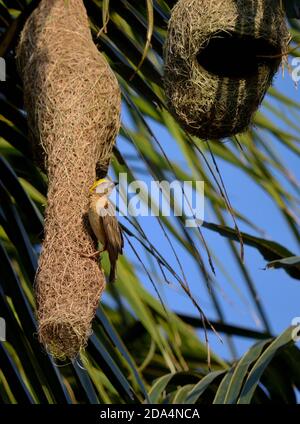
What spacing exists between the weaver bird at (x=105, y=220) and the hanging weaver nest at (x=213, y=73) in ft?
1.07

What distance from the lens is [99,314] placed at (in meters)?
3.98

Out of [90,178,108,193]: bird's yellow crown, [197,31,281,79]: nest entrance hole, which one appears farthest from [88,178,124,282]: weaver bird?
[197,31,281,79]: nest entrance hole

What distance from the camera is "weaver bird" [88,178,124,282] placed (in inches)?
143

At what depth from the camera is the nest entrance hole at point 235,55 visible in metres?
3.97

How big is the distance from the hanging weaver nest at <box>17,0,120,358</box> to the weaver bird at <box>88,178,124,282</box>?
0.03m

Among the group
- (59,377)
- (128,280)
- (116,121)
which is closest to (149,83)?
(116,121)

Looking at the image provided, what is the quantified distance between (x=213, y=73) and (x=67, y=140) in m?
0.47

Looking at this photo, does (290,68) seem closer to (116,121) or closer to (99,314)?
(116,121)

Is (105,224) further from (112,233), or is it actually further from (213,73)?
(213,73)

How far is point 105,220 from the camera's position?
11.9 ft
